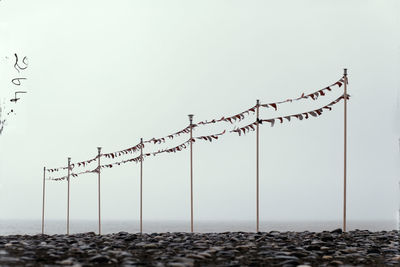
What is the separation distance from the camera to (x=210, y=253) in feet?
Answer: 35.4

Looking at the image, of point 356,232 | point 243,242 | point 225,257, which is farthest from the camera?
point 356,232

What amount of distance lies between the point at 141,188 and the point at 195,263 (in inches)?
464

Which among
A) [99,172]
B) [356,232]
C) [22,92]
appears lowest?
[356,232]

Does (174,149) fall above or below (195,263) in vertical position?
above

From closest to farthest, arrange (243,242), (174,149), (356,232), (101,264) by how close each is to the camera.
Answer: (101,264), (243,242), (356,232), (174,149)

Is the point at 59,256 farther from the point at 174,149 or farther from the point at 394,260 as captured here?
the point at 174,149

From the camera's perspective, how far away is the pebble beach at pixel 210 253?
32.7ft

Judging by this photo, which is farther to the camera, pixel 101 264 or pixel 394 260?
pixel 394 260

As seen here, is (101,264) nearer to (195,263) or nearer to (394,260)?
(195,263)

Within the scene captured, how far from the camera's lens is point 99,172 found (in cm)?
2395

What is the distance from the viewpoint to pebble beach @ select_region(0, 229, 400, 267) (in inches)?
392

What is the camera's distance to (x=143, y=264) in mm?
9773

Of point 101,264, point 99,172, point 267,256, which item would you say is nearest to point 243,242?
point 267,256

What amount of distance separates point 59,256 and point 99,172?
13786mm
